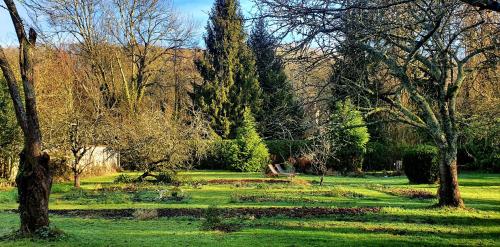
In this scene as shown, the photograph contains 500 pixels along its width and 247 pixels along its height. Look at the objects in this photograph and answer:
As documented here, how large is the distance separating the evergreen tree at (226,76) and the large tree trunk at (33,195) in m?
37.1

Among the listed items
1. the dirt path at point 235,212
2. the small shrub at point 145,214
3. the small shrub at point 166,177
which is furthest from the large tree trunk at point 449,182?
the small shrub at point 166,177

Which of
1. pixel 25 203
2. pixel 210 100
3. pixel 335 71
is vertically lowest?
pixel 25 203

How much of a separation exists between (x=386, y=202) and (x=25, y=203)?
36.1ft

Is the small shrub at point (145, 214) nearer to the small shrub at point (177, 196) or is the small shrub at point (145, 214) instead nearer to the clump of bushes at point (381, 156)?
the small shrub at point (177, 196)

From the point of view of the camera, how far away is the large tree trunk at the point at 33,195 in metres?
9.15

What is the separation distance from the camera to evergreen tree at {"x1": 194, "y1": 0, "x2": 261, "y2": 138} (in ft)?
156

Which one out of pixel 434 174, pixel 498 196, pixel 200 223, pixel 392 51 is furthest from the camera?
pixel 434 174

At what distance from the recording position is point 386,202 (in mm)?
15805

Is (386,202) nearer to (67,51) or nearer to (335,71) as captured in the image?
(335,71)

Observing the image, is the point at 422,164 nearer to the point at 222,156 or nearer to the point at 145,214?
the point at 145,214

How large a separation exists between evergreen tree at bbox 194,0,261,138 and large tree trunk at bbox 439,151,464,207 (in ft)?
111

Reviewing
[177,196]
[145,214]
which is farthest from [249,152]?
[145,214]

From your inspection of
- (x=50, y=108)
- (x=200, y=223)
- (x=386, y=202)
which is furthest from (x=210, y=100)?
(x=200, y=223)

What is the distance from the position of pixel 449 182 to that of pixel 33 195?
415 inches
